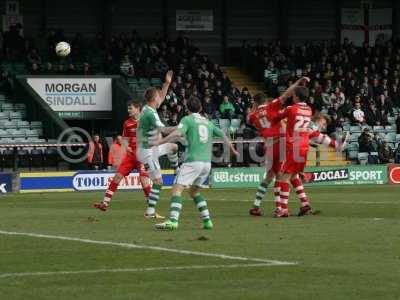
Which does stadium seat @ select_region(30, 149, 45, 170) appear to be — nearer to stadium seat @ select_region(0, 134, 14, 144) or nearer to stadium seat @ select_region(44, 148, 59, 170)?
stadium seat @ select_region(44, 148, 59, 170)

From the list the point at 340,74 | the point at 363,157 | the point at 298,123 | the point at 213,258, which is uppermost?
the point at 340,74

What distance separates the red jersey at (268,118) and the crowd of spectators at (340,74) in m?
21.1

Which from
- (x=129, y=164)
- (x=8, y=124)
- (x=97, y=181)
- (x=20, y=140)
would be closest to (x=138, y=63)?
(x=8, y=124)

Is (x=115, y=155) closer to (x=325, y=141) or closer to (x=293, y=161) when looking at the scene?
(x=293, y=161)

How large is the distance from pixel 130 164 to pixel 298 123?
11.4ft

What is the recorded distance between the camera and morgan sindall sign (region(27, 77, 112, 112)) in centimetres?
4206

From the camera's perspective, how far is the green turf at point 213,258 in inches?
431

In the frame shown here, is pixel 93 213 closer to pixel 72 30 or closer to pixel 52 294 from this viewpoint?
pixel 52 294

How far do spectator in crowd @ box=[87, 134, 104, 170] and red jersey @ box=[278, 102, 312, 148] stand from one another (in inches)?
637

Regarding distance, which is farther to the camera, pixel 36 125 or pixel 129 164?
pixel 36 125

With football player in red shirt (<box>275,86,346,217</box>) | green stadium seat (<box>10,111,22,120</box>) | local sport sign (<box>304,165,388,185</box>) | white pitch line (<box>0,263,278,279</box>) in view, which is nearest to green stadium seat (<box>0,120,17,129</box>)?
green stadium seat (<box>10,111,22,120</box>)

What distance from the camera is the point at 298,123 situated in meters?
20.7

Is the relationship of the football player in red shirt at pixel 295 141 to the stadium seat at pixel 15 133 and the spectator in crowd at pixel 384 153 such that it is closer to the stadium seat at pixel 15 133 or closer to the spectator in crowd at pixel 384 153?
the stadium seat at pixel 15 133

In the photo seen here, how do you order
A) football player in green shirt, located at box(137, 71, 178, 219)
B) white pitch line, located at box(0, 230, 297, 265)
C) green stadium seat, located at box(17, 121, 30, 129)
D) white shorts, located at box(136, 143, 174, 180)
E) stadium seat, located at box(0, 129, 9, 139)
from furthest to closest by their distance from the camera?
green stadium seat, located at box(17, 121, 30, 129) → stadium seat, located at box(0, 129, 9, 139) → white shorts, located at box(136, 143, 174, 180) → football player in green shirt, located at box(137, 71, 178, 219) → white pitch line, located at box(0, 230, 297, 265)
